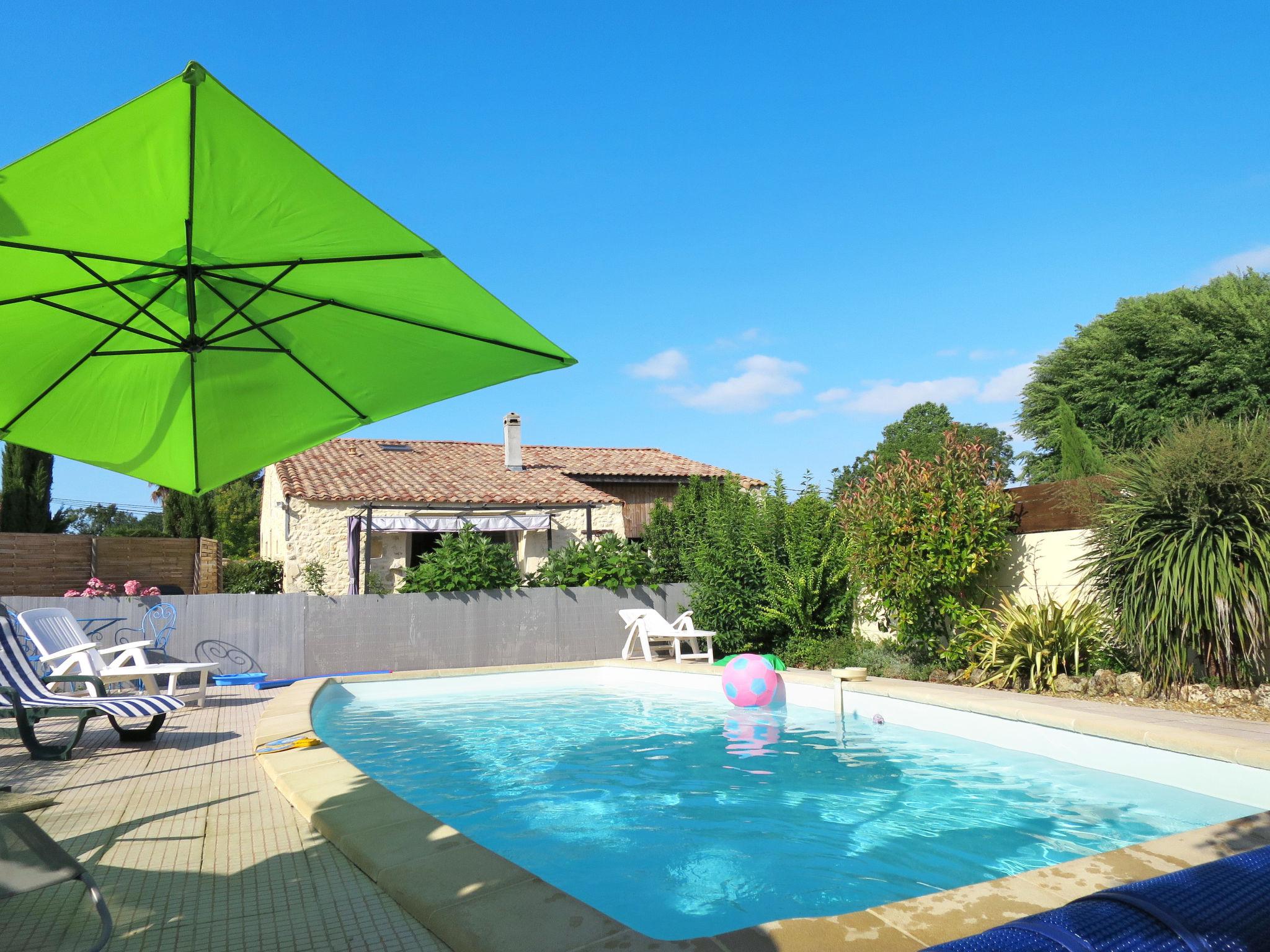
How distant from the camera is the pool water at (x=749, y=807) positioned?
4.36 metres

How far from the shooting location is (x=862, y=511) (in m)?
10.9

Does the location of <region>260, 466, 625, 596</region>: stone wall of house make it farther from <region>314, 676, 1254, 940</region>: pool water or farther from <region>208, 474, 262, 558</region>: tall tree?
<region>208, 474, 262, 558</region>: tall tree

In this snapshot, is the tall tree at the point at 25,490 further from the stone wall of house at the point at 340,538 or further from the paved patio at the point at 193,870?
the paved patio at the point at 193,870

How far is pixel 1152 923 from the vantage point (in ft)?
4.41

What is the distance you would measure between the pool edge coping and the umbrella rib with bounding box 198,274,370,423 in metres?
2.18

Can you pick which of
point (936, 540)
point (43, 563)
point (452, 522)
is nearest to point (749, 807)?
point (936, 540)

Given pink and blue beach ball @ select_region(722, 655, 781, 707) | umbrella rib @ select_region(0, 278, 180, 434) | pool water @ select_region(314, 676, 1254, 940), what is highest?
umbrella rib @ select_region(0, 278, 180, 434)

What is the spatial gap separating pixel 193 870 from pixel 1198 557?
808 centimetres

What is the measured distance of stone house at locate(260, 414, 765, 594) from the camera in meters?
18.4

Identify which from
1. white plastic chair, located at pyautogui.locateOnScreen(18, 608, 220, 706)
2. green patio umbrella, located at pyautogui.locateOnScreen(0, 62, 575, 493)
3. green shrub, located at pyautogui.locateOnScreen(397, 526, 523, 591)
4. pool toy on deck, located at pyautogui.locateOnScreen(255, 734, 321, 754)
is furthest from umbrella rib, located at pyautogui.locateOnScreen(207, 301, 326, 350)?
green shrub, located at pyautogui.locateOnScreen(397, 526, 523, 591)

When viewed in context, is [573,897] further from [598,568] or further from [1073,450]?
[1073,450]

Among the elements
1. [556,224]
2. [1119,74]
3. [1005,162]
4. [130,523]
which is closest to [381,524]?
[556,224]

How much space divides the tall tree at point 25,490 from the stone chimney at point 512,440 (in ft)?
40.6

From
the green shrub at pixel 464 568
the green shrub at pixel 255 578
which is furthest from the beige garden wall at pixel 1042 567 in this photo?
the green shrub at pixel 255 578
